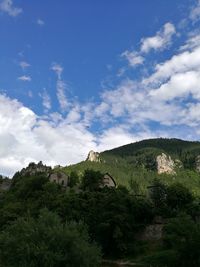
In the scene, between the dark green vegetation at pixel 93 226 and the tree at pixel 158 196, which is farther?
the tree at pixel 158 196

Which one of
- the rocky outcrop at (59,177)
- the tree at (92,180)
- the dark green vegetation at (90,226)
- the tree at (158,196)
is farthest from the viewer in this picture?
the rocky outcrop at (59,177)

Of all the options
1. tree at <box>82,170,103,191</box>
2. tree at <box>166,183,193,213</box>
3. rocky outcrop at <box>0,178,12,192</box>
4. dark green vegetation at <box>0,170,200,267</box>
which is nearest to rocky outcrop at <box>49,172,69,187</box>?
dark green vegetation at <box>0,170,200,267</box>

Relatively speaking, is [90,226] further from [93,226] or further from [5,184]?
[5,184]

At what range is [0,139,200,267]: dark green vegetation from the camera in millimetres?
50156

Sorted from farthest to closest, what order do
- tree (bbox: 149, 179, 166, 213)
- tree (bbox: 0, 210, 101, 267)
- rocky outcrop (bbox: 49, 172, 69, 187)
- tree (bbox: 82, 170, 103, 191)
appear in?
rocky outcrop (bbox: 49, 172, 69, 187)
tree (bbox: 82, 170, 103, 191)
tree (bbox: 149, 179, 166, 213)
tree (bbox: 0, 210, 101, 267)

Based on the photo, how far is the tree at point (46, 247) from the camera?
158ft

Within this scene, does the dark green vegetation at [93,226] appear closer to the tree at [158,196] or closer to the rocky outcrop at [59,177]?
the tree at [158,196]

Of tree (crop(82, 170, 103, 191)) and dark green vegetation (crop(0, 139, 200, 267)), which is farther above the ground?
tree (crop(82, 170, 103, 191))

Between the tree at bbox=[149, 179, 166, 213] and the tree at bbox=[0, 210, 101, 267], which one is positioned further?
the tree at bbox=[149, 179, 166, 213]

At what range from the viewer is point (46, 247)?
4891 cm

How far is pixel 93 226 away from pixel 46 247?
135ft

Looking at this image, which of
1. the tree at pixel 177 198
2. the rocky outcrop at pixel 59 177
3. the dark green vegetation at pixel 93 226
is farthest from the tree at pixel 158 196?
the rocky outcrop at pixel 59 177

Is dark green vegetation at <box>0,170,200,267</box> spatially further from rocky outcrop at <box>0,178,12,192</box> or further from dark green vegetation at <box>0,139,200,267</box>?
rocky outcrop at <box>0,178,12,192</box>

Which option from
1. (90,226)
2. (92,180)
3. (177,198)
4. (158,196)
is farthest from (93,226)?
(92,180)
